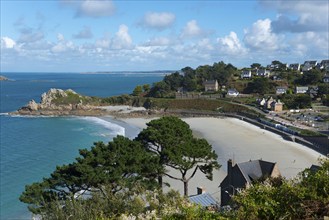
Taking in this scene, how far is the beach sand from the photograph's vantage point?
28.3m

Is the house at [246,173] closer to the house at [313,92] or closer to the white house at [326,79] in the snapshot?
the house at [313,92]

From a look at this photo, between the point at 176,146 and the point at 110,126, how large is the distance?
1532 inches

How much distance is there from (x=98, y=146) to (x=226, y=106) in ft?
179

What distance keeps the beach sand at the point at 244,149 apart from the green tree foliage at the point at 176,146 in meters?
3.18

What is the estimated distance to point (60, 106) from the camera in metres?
78.1

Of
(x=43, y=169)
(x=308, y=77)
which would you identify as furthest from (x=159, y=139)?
(x=308, y=77)

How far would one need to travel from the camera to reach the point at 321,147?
38.8m

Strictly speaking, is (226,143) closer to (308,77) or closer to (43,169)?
(43,169)

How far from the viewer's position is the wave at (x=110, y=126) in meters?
51.8

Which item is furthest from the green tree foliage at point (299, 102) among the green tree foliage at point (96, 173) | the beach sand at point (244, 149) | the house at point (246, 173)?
the green tree foliage at point (96, 173)

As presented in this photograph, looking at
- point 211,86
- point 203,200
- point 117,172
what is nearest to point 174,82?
point 211,86

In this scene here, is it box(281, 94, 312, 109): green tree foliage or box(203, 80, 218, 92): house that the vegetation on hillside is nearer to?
box(281, 94, 312, 109): green tree foliage

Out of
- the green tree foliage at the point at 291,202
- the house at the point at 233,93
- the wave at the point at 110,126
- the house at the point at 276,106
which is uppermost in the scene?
the green tree foliage at the point at 291,202

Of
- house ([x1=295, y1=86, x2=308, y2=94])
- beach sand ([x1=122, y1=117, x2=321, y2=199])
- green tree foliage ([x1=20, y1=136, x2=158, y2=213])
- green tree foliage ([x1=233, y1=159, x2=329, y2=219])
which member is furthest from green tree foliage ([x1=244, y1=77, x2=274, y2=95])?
green tree foliage ([x1=233, y1=159, x2=329, y2=219])
